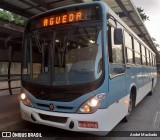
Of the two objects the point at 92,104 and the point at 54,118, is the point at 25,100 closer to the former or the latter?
the point at 54,118

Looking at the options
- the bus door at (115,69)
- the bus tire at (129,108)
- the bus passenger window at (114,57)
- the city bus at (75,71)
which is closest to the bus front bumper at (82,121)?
the city bus at (75,71)

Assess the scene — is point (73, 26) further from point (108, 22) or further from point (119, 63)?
point (119, 63)

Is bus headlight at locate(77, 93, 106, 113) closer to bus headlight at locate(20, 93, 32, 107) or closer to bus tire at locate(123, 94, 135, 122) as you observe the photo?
bus headlight at locate(20, 93, 32, 107)

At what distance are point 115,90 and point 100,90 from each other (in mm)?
656

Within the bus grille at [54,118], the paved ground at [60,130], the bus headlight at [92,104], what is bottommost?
the paved ground at [60,130]

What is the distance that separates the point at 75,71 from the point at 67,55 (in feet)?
1.47

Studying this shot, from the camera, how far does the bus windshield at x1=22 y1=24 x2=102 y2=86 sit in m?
4.43

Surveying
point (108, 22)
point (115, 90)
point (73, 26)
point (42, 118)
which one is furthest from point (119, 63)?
point (42, 118)

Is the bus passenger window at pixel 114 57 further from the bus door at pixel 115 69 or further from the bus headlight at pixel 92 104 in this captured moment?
the bus headlight at pixel 92 104

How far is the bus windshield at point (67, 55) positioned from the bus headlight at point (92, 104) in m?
0.34

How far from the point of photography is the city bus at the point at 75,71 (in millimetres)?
4246

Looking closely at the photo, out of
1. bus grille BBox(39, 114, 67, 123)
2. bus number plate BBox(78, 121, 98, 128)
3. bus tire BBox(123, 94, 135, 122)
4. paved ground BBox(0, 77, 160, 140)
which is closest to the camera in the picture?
bus number plate BBox(78, 121, 98, 128)

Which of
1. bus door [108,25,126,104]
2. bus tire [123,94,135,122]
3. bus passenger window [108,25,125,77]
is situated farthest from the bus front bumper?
bus tire [123,94,135,122]

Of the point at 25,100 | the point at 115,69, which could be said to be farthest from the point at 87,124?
the point at 25,100
